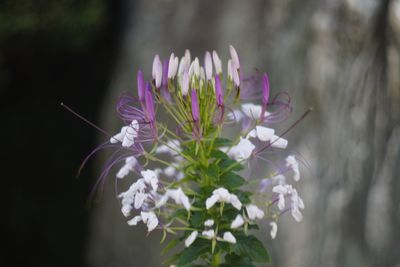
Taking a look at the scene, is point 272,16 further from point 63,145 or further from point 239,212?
point 63,145

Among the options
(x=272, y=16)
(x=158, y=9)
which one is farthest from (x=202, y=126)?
(x=158, y=9)

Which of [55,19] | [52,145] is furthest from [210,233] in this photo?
[52,145]

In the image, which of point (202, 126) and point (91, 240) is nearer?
point (202, 126)

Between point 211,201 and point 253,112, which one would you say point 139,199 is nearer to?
point 211,201

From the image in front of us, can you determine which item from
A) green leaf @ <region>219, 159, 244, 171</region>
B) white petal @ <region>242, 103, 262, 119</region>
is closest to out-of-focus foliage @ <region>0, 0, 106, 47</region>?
white petal @ <region>242, 103, 262, 119</region>

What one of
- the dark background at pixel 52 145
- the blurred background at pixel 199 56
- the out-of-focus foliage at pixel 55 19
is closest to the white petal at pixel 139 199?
the blurred background at pixel 199 56

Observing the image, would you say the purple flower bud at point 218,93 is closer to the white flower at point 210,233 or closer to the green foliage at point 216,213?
the green foliage at point 216,213
